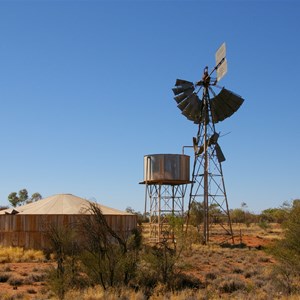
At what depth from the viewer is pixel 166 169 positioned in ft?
112

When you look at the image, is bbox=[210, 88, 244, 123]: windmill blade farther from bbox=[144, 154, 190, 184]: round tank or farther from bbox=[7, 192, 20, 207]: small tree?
bbox=[7, 192, 20, 207]: small tree

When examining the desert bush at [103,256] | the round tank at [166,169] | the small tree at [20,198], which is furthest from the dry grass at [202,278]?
the small tree at [20,198]

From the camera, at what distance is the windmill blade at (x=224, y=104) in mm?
34188

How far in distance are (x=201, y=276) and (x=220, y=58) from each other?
1904 cm

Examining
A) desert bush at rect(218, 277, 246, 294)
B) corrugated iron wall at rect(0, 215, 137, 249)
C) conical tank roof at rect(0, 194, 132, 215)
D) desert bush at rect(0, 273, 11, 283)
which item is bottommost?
desert bush at rect(0, 273, 11, 283)

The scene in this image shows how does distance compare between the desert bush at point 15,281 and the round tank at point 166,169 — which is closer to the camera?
the desert bush at point 15,281

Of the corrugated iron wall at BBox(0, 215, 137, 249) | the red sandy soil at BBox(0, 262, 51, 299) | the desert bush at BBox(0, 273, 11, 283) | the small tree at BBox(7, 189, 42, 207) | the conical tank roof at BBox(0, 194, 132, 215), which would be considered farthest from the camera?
the small tree at BBox(7, 189, 42, 207)

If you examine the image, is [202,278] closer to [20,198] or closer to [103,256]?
[103,256]

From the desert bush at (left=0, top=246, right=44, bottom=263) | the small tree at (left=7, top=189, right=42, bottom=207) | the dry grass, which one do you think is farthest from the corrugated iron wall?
the small tree at (left=7, top=189, right=42, bottom=207)

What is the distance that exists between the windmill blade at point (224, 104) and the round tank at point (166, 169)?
4.15m

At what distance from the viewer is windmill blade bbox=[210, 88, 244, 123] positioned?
112ft

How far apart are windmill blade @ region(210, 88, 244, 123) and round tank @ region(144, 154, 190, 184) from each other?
13.6ft

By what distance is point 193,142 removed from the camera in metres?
35.9

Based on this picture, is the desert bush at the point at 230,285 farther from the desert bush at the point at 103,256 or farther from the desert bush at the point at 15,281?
the desert bush at the point at 15,281
